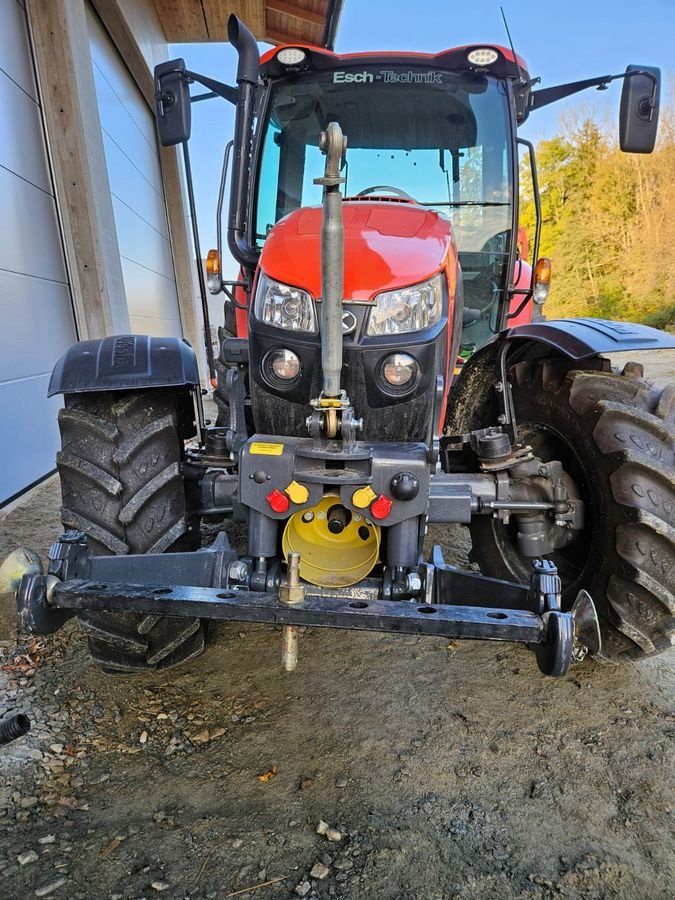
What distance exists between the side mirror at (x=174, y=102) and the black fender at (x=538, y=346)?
1602mm

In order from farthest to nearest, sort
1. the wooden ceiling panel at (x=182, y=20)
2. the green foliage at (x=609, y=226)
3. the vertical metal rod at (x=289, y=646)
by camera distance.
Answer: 1. the green foliage at (x=609, y=226)
2. the wooden ceiling panel at (x=182, y=20)
3. the vertical metal rod at (x=289, y=646)

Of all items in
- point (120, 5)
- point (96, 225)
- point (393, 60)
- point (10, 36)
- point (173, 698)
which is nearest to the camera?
point (173, 698)

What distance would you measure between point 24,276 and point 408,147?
305 cm

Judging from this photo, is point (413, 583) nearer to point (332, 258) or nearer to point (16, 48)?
point (332, 258)

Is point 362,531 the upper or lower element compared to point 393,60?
lower

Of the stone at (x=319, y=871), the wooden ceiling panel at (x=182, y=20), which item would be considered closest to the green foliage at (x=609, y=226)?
the wooden ceiling panel at (x=182, y=20)

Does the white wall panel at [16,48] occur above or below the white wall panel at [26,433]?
above

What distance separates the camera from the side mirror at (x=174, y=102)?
262cm

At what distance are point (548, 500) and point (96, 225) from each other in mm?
4693

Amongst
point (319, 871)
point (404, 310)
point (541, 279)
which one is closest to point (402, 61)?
point (541, 279)

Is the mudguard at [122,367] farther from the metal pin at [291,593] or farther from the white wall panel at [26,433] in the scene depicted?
the white wall panel at [26,433]

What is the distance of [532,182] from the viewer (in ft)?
11.1

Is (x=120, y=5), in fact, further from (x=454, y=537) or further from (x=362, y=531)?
(x=362, y=531)

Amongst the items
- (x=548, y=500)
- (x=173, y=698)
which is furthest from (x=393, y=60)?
(x=173, y=698)
